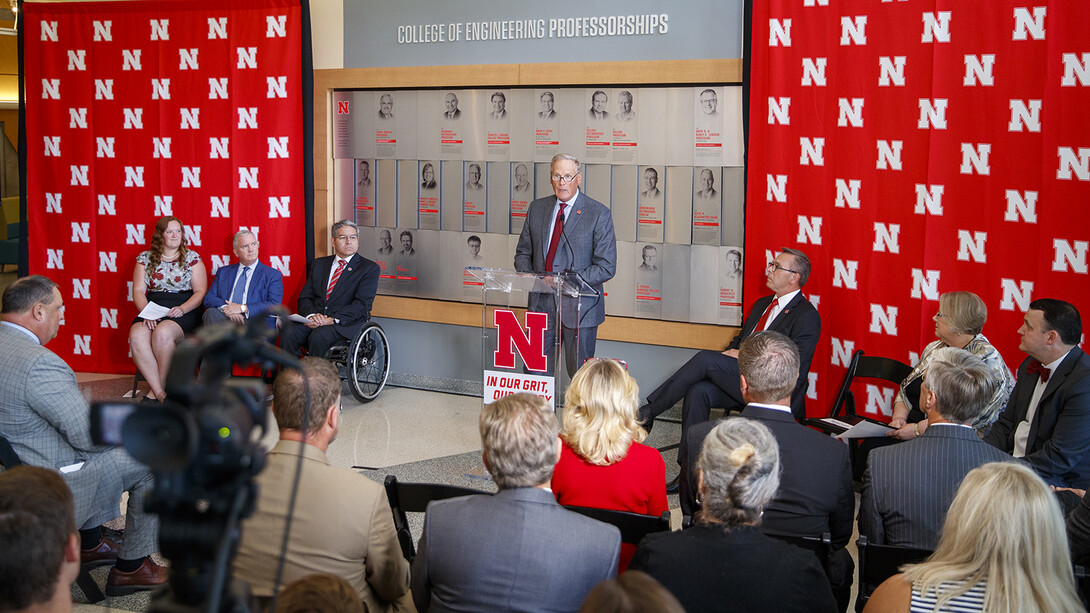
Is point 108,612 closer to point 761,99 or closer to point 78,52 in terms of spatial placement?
point 761,99

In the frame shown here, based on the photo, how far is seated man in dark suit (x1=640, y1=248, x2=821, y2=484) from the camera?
207 inches

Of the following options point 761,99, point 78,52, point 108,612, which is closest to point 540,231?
point 761,99

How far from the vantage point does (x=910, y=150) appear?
537cm

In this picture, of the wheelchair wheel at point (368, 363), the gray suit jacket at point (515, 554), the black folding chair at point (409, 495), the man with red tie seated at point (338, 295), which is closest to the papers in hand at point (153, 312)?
the man with red tie seated at point (338, 295)

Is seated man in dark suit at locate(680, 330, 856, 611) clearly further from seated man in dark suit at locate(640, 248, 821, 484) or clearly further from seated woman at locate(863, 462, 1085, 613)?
seated man in dark suit at locate(640, 248, 821, 484)

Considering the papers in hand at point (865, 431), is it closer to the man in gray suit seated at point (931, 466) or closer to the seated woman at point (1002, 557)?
the man in gray suit seated at point (931, 466)

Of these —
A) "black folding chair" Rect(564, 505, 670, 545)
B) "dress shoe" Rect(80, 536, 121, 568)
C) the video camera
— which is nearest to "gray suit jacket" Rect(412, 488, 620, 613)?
"black folding chair" Rect(564, 505, 670, 545)

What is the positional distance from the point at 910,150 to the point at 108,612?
4.64 meters

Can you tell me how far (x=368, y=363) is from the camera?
22.8ft

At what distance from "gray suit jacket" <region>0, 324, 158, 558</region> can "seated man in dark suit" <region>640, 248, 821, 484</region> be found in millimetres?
2697

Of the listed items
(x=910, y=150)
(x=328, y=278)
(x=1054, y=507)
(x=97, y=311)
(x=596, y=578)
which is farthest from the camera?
(x=97, y=311)

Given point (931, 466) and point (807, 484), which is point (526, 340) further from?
point (931, 466)

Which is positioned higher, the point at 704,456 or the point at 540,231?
the point at 540,231

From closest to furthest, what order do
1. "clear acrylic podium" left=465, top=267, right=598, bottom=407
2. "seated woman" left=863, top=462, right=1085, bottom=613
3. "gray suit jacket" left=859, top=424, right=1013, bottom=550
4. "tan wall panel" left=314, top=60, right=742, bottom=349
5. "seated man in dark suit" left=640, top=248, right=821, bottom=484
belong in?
1. "seated woman" left=863, top=462, right=1085, bottom=613
2. "gray suit jacket" left=859, top=424, right=1013, bottom=550
3. "clear acrylic podium" left=465, top=267, right=598, bottom=407
4. "seated man in dark suit" left=640, top=248, right=821, bottom=484
5. "tan wall panel" left=314, top=60, right=742, bottom=349
